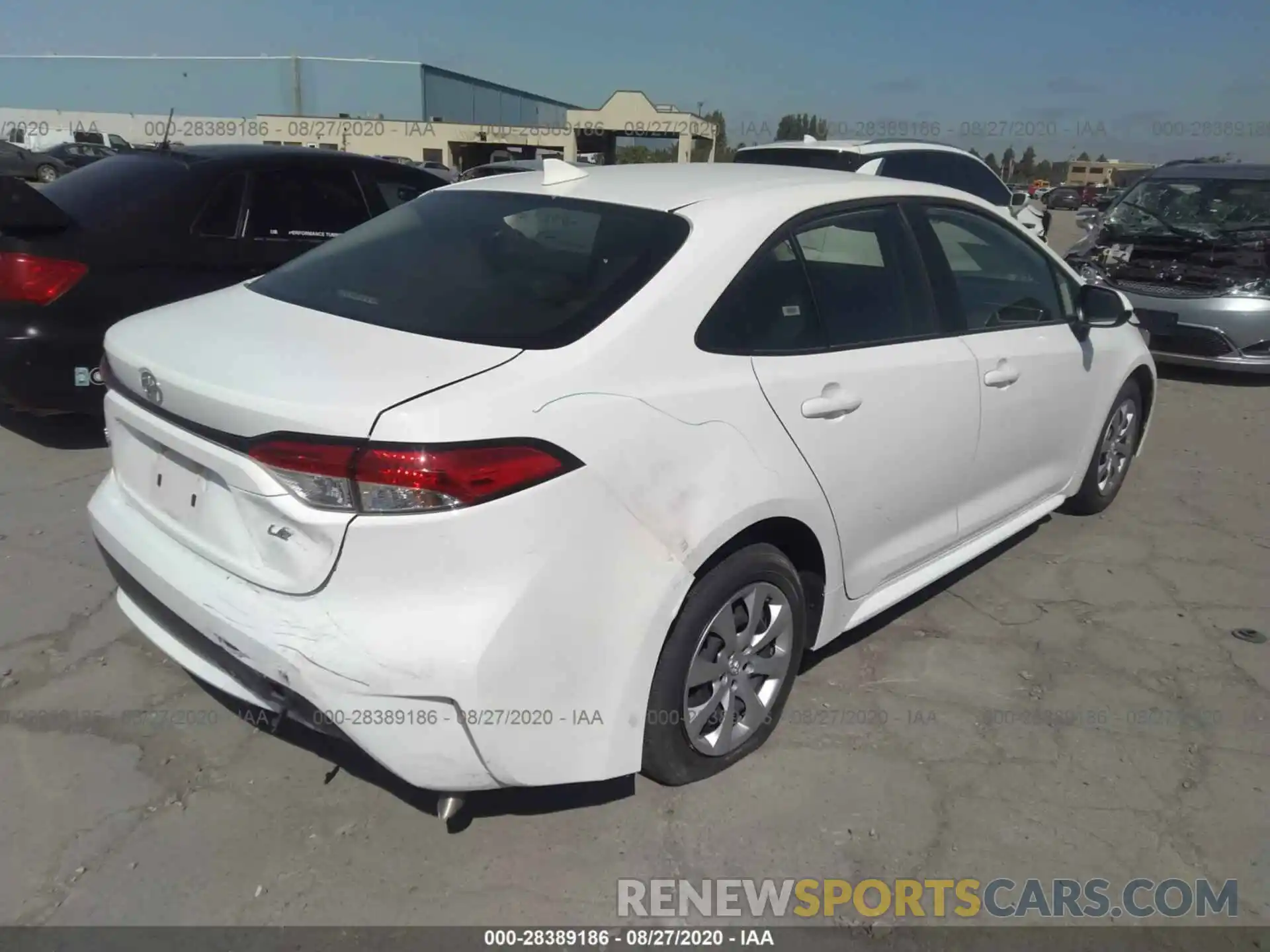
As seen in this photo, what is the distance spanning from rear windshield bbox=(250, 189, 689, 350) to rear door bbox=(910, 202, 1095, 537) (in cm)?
123

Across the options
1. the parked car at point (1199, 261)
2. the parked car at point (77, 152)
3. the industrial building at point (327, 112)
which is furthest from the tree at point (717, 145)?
the parked car at point (1199, 261)

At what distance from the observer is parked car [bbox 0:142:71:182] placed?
1013 inches

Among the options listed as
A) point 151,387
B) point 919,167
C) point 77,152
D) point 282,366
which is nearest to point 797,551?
point 282,366

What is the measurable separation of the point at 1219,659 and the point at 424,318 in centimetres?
311

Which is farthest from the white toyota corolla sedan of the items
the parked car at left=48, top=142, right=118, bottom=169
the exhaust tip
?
the parked car at left=48, top=142, right=118, bottom=169

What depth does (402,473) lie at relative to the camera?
1898mm

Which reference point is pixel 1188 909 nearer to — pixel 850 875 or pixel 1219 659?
pixel 850 875

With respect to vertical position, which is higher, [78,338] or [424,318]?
[424,318]

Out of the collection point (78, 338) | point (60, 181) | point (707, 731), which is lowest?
point (707, 731)

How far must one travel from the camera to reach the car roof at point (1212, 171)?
26.7ft

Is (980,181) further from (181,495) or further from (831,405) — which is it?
(181,495)

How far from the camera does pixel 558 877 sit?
7.61ft

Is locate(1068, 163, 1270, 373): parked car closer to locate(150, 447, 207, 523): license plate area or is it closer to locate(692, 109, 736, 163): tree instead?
locate(150, 447, 207, 523): license plate area

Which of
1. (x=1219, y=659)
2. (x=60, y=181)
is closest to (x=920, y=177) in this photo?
(x=1219, y=659)
